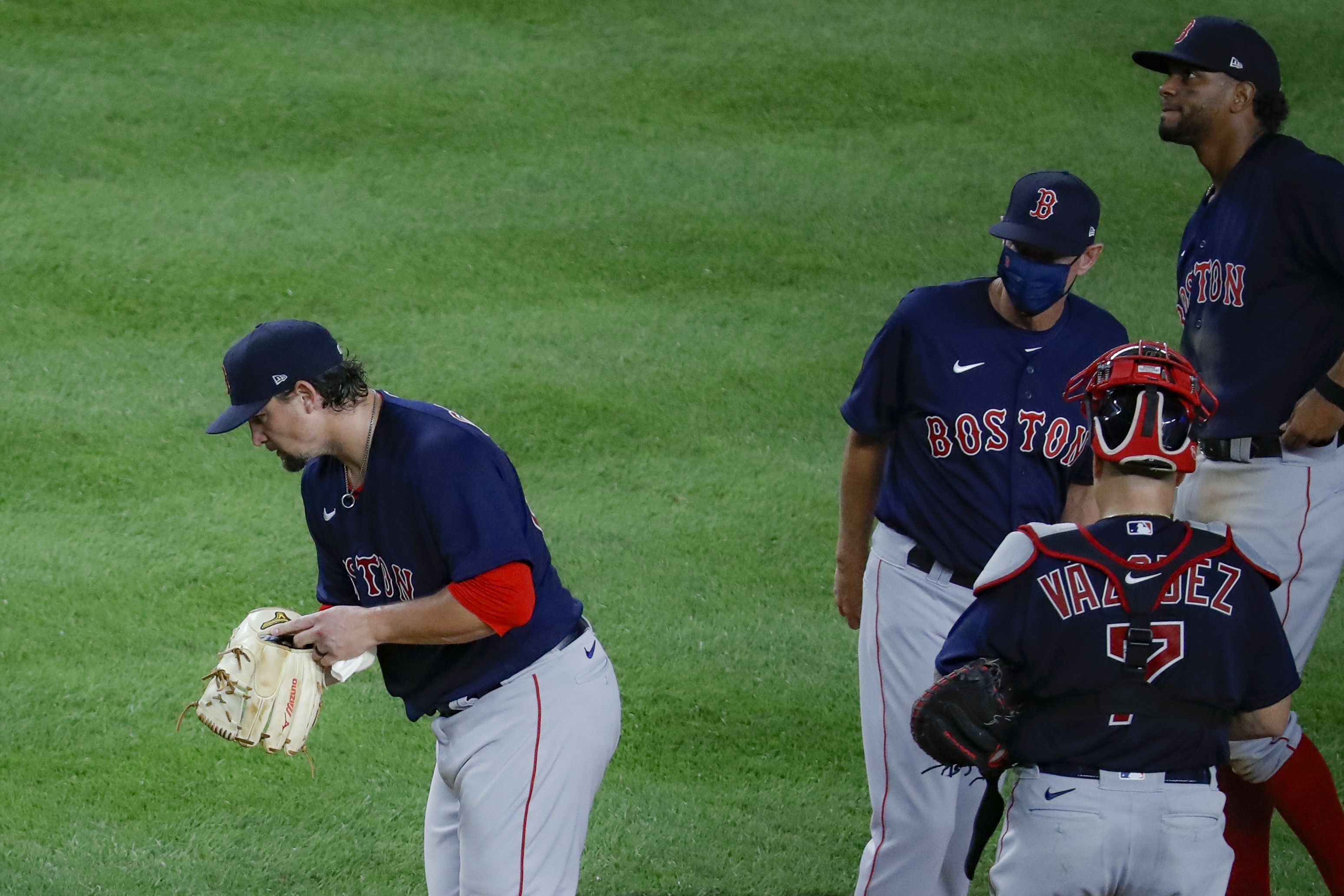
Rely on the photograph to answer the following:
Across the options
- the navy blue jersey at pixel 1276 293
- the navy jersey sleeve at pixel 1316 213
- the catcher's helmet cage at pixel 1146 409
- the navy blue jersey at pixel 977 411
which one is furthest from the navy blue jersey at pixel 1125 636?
the navy jersey sleeve at pixel 1316 213

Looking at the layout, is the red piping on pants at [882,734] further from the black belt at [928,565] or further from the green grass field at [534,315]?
the green grass field at [534,315]

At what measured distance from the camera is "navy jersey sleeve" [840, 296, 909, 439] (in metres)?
3.54

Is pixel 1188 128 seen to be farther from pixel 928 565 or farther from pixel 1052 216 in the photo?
pixel 928 565

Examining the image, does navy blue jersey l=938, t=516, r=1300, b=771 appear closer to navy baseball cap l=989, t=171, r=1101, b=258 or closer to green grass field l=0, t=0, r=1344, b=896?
navy baseball cap l=989, t=171, r=1101, b=258

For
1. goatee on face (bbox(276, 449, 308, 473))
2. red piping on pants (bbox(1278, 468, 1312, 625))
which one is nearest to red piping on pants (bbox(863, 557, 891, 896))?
red piping on pants (bbox(1278, 468, 1312, 625))

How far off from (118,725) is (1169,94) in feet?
12.5

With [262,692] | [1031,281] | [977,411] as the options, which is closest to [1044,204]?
[1031,281]

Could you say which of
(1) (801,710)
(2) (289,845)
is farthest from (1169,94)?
(2) (289,845)

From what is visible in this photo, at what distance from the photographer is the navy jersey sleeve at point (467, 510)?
295 centimetres

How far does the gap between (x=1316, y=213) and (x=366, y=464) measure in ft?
7.47

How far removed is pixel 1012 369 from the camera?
3.45m

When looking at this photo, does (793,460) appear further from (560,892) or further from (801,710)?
(560,892)

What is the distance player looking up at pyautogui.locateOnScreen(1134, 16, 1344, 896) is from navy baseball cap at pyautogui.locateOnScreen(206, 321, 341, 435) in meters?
2.15

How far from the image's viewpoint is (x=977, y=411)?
135 inches
